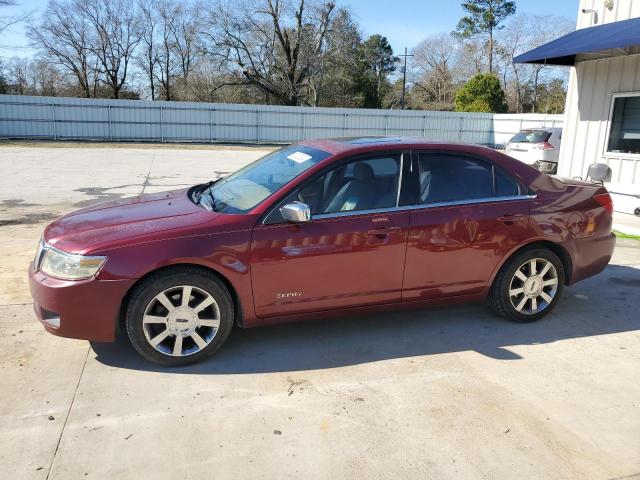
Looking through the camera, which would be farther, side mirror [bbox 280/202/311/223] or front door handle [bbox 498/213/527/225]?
front door handle [bbox 498/213/527/225]

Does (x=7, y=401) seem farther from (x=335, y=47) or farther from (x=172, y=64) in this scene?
(x=172, y=64)

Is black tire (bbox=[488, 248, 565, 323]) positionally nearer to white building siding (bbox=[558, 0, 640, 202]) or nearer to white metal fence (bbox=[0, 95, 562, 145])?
white building siding (bbox=[558, 0, 640, 202])

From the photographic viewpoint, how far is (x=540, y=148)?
15844mm

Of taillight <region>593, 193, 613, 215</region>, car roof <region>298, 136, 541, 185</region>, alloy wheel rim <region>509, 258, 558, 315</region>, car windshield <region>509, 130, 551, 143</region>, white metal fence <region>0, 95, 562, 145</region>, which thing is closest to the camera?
car roof <region>298, 136, 541, 185</region>

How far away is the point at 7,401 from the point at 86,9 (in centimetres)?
4782

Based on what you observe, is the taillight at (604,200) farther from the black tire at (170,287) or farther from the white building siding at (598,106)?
→ the white building siding at (598,106)

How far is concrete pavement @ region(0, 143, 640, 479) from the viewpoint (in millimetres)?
2785

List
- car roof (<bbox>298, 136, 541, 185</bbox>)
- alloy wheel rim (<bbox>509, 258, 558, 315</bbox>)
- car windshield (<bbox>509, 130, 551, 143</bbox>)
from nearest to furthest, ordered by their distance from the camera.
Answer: car roof (<bbox>298, 136, 541, 185</bbox>) < alloy wheel rim (<bbox>509, 258, 558, 315</bbox>) < car windshield (<bbox>509, 130, 551, 143</bbox>)

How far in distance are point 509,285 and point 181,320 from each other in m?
2.71

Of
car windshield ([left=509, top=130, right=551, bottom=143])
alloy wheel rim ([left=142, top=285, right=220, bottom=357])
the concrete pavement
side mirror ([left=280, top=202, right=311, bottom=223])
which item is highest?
car windshield ([left=509, top=130, right=551, bottom=143])

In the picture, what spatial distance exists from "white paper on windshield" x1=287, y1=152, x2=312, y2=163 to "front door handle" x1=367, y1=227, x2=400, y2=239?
813 mm

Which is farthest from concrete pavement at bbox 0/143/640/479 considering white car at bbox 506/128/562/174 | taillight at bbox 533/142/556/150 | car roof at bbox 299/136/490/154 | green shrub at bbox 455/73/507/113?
green shrub at bbox 455/73/507/113

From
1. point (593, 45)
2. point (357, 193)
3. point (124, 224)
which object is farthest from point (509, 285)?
point (593, 45)

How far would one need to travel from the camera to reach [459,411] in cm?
328
